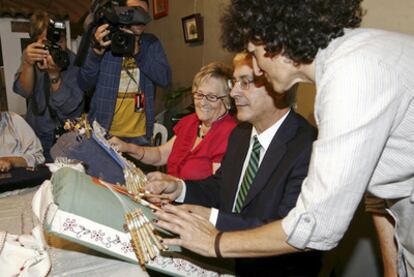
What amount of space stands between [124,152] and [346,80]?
5.14ft

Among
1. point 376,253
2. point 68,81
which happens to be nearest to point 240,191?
point 376,253

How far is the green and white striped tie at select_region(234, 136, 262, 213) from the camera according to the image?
1419 mm

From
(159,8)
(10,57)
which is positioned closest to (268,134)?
(159,8)

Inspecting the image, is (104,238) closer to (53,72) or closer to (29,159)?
(29,159)

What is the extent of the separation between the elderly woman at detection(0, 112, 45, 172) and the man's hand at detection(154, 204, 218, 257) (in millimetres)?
1588

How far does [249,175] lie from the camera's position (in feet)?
4.68

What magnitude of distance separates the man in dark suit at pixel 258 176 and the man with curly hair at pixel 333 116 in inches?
12.7

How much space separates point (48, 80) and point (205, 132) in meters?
1.15

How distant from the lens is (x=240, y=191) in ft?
4.79

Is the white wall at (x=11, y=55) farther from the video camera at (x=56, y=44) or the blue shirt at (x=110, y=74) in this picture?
the blue shirt at (x=110, y=74)

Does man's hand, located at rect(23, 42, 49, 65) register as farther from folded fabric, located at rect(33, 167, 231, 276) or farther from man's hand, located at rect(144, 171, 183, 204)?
folded fabric, located at rect(33, 167, 231, 276)

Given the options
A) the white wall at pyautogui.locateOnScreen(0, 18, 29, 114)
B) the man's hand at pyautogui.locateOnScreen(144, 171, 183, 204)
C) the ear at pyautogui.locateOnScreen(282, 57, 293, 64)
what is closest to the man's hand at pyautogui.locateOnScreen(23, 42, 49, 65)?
the man's hand at pyautogui.locateOnScreen(144, 171, 183, 204)

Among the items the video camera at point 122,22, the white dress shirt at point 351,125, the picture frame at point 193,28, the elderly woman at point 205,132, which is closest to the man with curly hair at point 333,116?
the white dress shirt at point 351,125

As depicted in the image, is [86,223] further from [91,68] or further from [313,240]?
[91,68]
